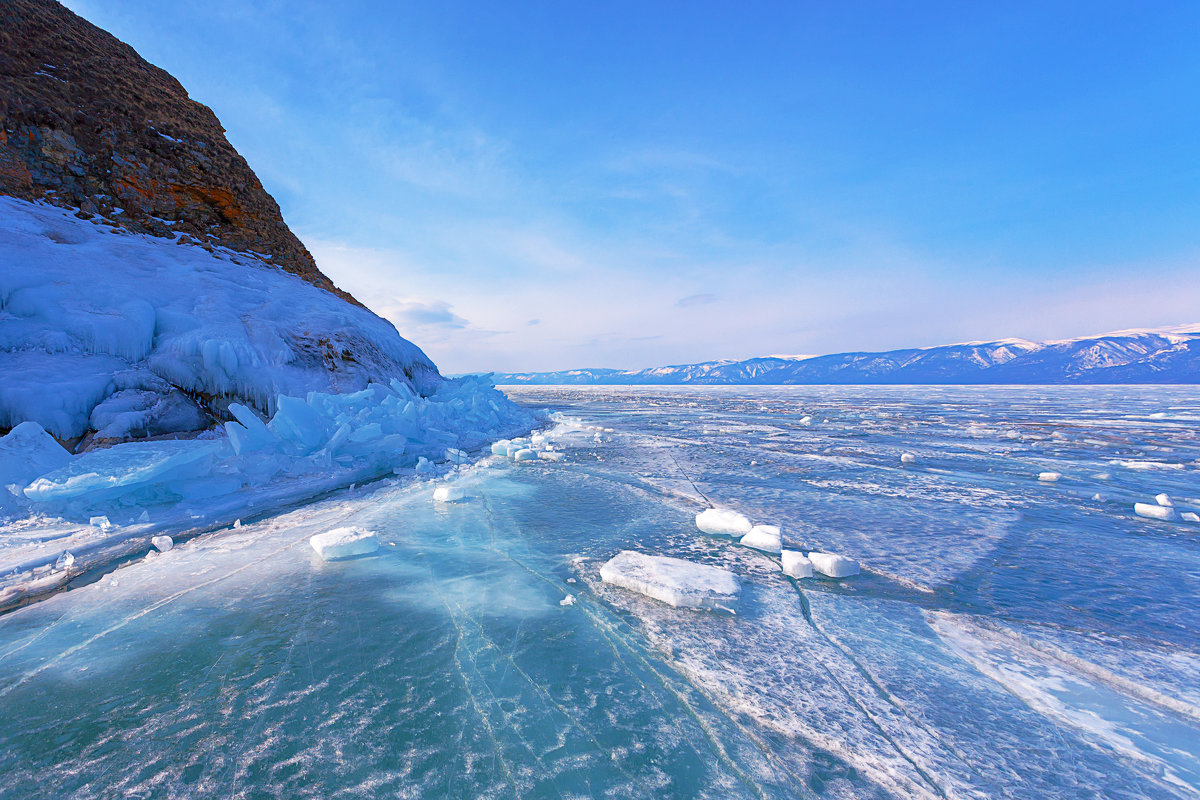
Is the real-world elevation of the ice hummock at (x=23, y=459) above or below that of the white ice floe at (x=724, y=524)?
above

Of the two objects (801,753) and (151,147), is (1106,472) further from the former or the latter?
(151,147)

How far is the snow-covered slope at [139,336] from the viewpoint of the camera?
6.07m

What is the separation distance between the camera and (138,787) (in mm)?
1491

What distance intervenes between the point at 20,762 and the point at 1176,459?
1510 cm

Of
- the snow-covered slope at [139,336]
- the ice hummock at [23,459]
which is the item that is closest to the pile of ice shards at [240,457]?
the ice hummock at [23,459]

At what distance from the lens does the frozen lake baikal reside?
160cm

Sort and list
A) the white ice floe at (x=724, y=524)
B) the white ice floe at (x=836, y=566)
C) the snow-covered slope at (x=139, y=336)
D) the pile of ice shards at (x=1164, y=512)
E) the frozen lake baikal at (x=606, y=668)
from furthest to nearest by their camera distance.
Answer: the snow-covered slope at (x=139, y=336) → the pile of ice shards at (x=1164, y=512) → the white ice floe at (x=724, y=524) → the white ice floe at (x=836, y=566) → the frozen lake baikal at (x=606, y=668)

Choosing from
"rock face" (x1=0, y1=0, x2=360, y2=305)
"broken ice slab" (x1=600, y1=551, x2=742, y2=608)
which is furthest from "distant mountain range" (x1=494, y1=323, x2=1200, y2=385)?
"broken ice slab" (x1=600, y1=551, x2=742, y2=608)

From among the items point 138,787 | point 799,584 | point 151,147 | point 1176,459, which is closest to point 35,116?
point 151,147

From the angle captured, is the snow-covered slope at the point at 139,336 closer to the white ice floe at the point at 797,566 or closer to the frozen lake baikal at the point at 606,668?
the frozen lake baikal at the point at 606,668

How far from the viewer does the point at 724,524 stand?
4.34 meters

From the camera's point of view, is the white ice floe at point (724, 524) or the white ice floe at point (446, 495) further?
the white ice floe at point (446, 495)

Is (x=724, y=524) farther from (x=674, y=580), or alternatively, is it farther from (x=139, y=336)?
(x=139, y=336)

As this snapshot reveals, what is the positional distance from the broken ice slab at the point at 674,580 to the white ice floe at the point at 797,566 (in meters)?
0.56
